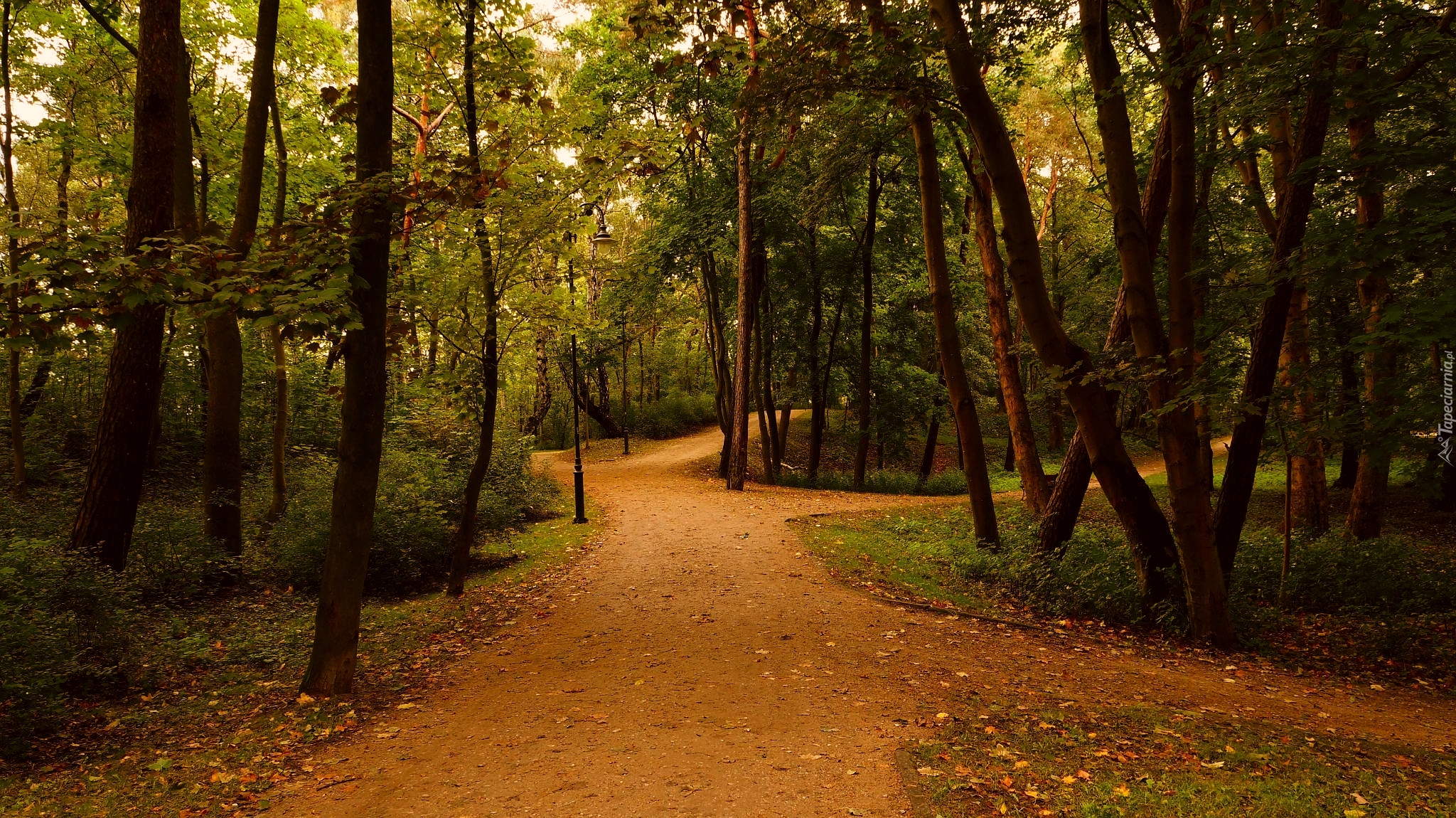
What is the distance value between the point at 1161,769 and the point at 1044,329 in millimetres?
4413

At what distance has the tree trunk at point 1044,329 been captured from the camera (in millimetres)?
7121

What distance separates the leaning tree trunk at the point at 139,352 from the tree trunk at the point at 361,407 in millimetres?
3099

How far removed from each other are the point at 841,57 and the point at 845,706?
5985 millimetres

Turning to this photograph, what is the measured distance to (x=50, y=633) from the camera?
507 cm

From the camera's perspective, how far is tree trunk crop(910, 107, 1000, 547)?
1069 cm

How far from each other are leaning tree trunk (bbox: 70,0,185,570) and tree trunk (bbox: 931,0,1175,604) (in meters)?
7.99

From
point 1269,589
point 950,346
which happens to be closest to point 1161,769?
point 1269,589

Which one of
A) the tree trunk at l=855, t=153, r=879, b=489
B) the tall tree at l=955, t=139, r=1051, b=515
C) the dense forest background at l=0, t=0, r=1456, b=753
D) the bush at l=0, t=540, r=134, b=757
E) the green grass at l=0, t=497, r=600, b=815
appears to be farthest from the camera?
the tree trunk at l=855, t=153, r=879, b=489

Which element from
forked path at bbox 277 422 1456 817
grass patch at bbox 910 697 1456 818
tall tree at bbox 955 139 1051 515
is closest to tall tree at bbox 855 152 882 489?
tall tree at bbox 955 139 1051 515

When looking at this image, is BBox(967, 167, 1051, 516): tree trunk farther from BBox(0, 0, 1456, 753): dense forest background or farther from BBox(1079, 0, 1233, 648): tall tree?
BBox(1079, 0, 1233, 648): tall tree

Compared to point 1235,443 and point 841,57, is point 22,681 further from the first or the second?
point 1235,443

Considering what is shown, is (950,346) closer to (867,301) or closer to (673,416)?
(867,301)

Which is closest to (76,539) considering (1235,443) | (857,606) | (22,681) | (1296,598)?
(22,681)

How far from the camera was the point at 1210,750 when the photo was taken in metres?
4.46
